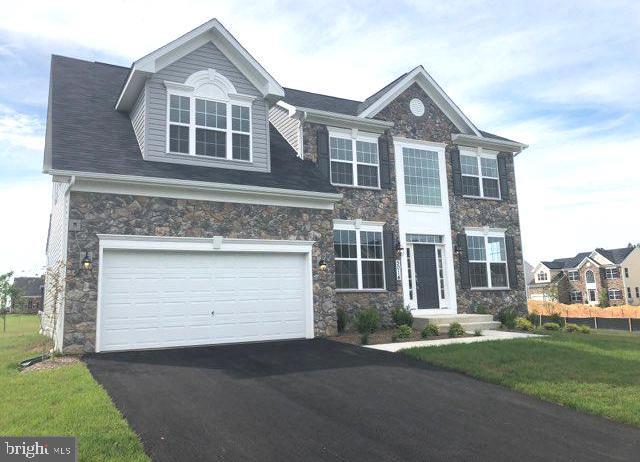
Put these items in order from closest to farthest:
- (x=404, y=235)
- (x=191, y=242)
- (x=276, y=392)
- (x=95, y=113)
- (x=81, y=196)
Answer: (x=276, y=392)
(x=81, y=196)
(x=191, y=242)
(x=95, y=113)
(x=404, y=235)

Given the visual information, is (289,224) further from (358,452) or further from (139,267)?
(358,452)

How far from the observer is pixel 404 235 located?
15.8 m

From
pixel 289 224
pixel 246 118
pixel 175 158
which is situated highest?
pixel 246 118

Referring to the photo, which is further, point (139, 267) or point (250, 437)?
point (139, 267)

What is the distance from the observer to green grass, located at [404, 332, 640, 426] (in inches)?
248

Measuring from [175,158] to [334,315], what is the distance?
5.81 m

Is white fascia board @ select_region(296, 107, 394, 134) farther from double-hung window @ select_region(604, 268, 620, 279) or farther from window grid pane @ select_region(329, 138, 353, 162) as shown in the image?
double-hung window @ select_region(604, 268, 620, 279)

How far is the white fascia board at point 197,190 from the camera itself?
9.98 metres

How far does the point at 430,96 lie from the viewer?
56.6 ft

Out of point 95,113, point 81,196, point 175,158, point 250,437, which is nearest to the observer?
point 250,437

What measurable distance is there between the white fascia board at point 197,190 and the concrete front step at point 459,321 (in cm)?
464

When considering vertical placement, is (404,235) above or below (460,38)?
below

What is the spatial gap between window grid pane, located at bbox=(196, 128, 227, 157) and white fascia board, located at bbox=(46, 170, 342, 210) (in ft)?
5.13

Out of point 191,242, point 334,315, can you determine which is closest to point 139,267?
point 191,242
